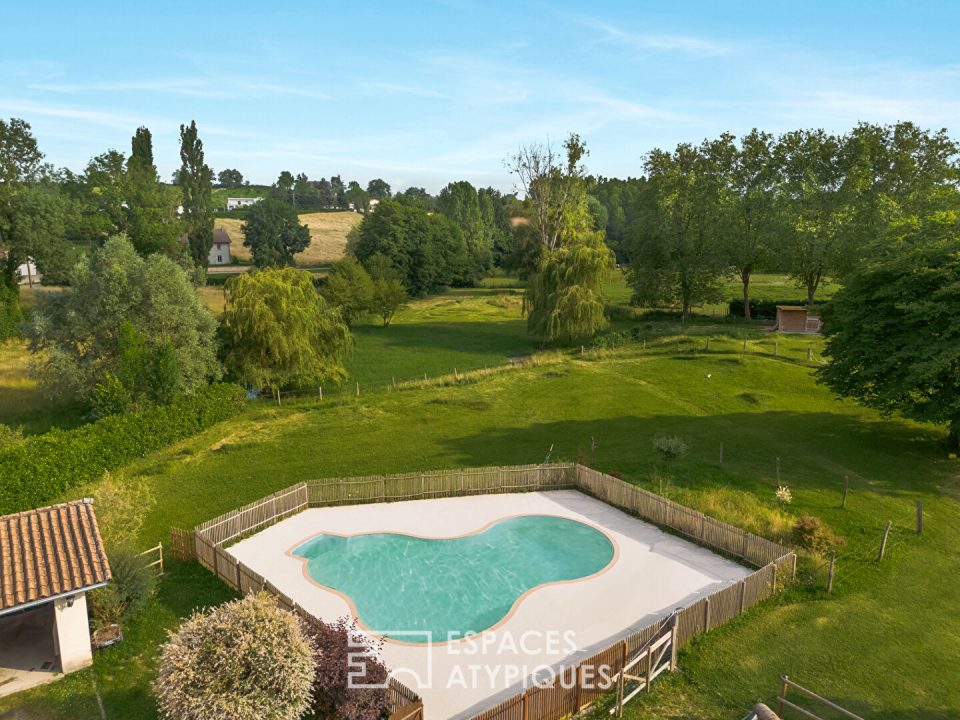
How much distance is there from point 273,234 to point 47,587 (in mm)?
106771

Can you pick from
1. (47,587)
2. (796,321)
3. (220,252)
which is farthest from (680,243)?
(220,252)

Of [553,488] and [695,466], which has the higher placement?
[695,466]

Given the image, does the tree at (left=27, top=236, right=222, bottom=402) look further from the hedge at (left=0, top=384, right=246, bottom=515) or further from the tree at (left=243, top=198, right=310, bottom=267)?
the tree at (left=243, top=198, right=310, bottom=267)

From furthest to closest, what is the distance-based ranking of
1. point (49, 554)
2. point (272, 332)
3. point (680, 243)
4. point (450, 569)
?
point (680, 243) → point (272, 332) → point (450, 569) → point (49, 554)

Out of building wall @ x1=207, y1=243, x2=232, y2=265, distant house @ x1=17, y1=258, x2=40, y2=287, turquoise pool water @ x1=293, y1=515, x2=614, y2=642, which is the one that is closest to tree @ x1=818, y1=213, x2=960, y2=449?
turquoise pool water @ x1=293, y1=515, x2=614, y2=642

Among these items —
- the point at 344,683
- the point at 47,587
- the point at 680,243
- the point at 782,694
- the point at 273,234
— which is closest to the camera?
the point at 344,683

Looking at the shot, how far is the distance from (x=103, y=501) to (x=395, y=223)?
7859 cm

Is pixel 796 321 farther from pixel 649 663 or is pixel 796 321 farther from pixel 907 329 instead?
pixel 649 663

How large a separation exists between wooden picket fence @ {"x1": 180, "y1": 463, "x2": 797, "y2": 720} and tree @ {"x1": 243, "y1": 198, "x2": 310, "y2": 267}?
89597 millimetres

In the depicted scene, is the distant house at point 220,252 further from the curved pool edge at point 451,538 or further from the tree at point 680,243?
the curved pool edge at point 451,538

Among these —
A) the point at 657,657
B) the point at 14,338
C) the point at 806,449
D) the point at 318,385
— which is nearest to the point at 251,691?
the point at 657,657

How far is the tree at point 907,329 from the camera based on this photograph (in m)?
25.4

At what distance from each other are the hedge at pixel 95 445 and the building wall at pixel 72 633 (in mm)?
10753

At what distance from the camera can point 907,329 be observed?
27453 mm
